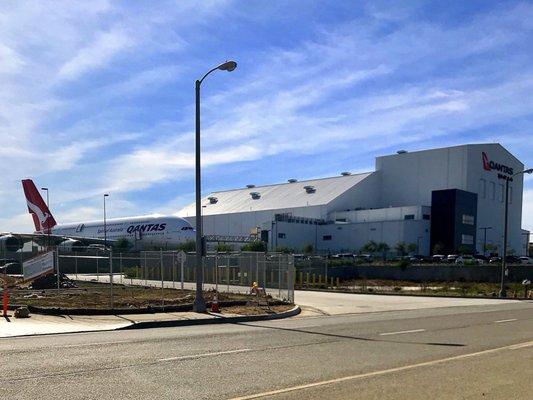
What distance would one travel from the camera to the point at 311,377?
8164mm

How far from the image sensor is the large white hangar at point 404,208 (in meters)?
97.4

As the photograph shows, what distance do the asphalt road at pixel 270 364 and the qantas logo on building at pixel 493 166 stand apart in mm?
93926

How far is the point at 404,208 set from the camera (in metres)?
101

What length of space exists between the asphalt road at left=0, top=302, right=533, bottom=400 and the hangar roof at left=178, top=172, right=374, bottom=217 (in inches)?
3718

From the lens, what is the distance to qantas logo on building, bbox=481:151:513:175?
4033 inches

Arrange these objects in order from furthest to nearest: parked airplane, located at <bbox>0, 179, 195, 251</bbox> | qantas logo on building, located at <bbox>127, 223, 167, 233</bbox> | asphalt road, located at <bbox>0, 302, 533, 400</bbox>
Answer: qantas logo on building, located at <bbox>127, 223, 167, 233</bbox>, parked airplane, located at <bbox>0, 179, 195, 251</bbox>, asphalt road, located at <bbox>0, 302, 533, 400</bbox>

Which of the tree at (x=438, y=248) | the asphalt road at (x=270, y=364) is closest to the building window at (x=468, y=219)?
the tree at (x=438, y=248)

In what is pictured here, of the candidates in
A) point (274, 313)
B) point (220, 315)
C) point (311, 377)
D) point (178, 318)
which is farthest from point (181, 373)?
point (274, 313)

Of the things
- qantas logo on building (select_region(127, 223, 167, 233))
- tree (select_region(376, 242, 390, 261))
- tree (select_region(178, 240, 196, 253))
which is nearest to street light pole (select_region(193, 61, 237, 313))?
tree (select_region(178, 240, 196, 253))

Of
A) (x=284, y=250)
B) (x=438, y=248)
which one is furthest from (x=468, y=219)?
(x=284, y=250)

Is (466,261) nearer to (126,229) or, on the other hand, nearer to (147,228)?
(147,228)

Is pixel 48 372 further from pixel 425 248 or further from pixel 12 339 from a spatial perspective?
pixel 425 248

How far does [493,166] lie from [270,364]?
106 meters

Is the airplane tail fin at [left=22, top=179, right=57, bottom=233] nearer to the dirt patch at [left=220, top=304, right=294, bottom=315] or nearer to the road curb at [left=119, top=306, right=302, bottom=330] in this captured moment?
the dirt patch at [left=220, top=304, right=294, bottom=315]
